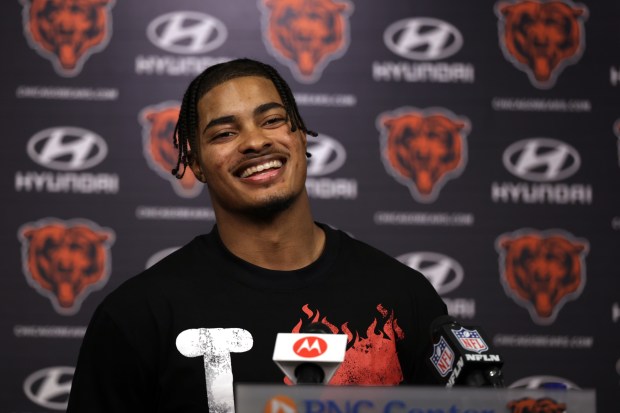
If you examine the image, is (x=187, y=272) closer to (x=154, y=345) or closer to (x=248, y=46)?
(x=154, y=345)

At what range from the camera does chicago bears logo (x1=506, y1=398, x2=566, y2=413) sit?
961 millimetres

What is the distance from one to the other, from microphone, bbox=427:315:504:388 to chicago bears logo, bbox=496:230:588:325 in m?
2.37

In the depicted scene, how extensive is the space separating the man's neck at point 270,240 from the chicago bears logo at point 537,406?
0.81m

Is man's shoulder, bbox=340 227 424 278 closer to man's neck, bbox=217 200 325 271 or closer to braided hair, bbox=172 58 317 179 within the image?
man's neck, bbox=217 200 325 271

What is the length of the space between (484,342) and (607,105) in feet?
8.87

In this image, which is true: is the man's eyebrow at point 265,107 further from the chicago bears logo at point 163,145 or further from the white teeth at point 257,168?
the chicago bears logo at point 163,145

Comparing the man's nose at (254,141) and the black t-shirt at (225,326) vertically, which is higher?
the man's nose at (254,141)

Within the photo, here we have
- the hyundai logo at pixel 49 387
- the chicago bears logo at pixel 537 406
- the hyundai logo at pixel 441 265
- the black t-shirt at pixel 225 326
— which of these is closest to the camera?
A: the chicago bears logo at pixel 537 406

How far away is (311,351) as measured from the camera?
3.58 feet

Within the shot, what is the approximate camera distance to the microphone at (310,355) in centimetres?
108

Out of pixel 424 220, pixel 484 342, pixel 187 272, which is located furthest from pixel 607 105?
pixel 484 342

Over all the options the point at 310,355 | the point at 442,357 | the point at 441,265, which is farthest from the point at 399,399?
the point at 441,265

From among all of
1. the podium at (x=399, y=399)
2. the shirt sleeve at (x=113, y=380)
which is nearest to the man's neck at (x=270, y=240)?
the shirt sleeve at (x=113, y=380)

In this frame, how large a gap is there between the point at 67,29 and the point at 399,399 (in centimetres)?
291
